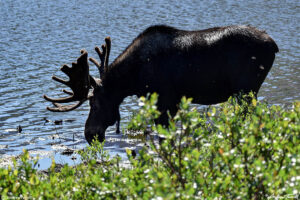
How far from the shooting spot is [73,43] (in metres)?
25.1

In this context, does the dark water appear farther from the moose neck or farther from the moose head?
the moose neck

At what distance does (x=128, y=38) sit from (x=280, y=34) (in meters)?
7.38

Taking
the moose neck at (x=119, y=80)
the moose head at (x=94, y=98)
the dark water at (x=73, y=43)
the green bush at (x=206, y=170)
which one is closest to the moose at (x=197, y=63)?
the moose neck at (x=119, y=80)

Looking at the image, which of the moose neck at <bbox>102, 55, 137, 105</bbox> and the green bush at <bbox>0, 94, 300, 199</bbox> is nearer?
the green bush at <bbox>0, 94, 300, 199</bbox>

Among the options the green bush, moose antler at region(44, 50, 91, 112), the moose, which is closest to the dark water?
moose antler at region(44, 50, 91, 112)

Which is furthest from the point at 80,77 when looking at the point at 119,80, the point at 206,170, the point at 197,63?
the point at 206,170

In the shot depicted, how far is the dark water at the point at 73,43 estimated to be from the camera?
39.9 ft

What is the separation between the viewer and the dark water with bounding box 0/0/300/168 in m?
12.2

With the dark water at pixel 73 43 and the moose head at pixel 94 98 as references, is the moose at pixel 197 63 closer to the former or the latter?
the moose head at pixel 94 98

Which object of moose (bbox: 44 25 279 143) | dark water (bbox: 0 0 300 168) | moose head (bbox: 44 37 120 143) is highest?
moose (bbox: 44 25 279 143)

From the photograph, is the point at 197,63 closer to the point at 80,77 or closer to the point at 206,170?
the point at 80,77

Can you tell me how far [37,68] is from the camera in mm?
20000

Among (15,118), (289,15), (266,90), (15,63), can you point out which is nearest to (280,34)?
(289,15)

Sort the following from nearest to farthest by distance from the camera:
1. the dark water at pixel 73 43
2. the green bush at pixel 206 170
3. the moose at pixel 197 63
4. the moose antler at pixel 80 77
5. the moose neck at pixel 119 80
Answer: the green bush at pixel 206 170 → the moose at pixel 197 63 → the moose neck at pixel 119 80 → the moose antler at pixel 80 77 → the dark water at pixel 73 43
